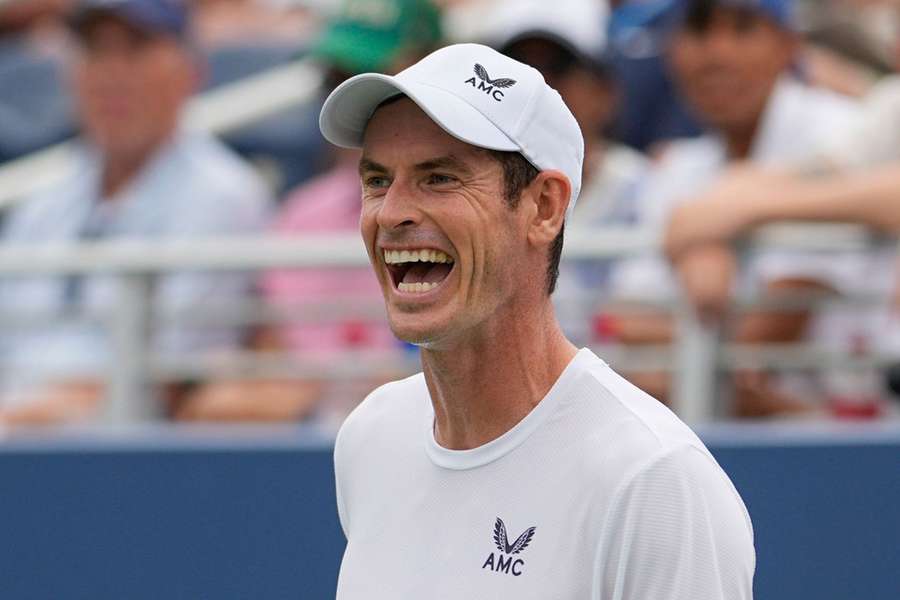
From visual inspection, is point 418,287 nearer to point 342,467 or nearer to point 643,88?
point 342,467

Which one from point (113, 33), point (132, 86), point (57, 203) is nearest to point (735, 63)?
point (132, 86)

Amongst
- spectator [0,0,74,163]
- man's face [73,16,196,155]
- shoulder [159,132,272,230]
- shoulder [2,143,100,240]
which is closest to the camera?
shoulder [159,132,272,230]

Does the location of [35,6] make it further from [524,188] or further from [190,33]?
[524,188]

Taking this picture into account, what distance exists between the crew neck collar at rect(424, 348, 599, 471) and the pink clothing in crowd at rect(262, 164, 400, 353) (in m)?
2.30

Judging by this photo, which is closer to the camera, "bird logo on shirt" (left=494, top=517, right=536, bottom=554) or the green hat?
"bird logo on shirt" (left=494, top=517, right=536, bottom=554)

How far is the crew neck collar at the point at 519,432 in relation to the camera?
6.74 ft

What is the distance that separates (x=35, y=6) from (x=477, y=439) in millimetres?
6315

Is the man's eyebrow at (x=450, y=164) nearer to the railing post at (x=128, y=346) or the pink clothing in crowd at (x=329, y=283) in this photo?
A: the pink clothing in crowd at (x=329, y=283)

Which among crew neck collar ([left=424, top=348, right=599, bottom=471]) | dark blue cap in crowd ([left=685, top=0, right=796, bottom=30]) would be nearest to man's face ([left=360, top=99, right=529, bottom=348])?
crew neck collar ([left=424, top=348, right=599, bottom=471])

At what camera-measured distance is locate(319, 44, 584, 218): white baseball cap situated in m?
1.95

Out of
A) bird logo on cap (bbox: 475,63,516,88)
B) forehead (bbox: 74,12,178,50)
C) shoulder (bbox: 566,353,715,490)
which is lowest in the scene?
shoulder (bbox: 566,353,715,490)

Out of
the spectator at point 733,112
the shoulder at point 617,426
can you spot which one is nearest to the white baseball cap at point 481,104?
the shoulder at point 617,426

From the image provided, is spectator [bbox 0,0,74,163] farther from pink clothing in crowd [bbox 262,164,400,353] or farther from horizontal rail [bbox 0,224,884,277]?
horizontal rail [bbox 0,224,884,277]

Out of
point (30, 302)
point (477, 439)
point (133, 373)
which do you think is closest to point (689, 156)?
point (133, 373)
